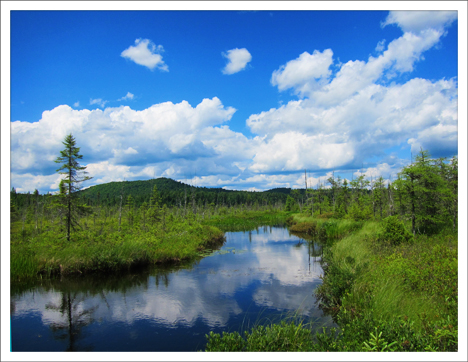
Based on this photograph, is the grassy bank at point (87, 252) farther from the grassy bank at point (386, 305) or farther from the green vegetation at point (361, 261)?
the grassy bank at point (386, 305)

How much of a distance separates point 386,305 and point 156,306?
839 centimetres

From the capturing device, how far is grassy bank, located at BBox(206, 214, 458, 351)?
5242 millimetres

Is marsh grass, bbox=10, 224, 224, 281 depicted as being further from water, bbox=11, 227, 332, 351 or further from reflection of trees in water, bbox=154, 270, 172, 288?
reflection of trees in water, bbox=154, 270, 172, 288

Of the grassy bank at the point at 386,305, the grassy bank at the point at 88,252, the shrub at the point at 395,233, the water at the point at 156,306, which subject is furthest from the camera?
the shrub at the point at 395,233

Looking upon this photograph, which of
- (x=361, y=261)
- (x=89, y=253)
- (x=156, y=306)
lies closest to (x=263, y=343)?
(x=156, y=306)

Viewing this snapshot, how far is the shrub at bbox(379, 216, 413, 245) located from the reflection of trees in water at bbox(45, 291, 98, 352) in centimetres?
1622

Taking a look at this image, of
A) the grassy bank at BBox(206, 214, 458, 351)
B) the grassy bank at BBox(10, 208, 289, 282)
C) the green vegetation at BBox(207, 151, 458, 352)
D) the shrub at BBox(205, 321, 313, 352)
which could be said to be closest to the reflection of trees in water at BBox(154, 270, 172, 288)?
the grassy bank at BBox(10, 208, 289, 282)

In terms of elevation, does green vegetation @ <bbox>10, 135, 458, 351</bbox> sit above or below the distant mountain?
below

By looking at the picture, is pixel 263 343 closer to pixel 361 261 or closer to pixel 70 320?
pixel 70 320

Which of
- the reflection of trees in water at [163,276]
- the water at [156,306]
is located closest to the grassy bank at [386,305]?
the water at [156,306]

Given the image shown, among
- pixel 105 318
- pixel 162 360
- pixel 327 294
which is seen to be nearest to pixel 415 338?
pixel 162 360

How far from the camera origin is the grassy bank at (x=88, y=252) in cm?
1416

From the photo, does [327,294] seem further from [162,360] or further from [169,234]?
[169,234]

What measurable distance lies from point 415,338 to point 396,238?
12062 mm
